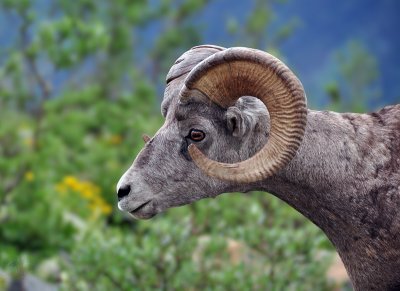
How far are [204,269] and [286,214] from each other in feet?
7.22

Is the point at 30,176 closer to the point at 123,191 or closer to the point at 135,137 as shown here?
the point at 135,137

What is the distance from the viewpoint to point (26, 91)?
2000cm

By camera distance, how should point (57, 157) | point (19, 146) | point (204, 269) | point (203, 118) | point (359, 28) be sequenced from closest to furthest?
point (203, 118) → point (204, 269) → point (19, 146) → point (57, 157) → point (359, 28)

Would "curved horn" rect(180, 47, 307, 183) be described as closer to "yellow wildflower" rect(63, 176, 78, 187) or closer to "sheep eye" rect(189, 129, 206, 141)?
"sheep eye" rect(189, 129, 206, 141)

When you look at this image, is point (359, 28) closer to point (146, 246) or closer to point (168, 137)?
point (146, 246)

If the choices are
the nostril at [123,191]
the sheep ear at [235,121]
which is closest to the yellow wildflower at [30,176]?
the nostril at [123,191]

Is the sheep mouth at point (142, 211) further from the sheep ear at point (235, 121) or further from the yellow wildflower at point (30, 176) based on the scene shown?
the yellow wildflower at point (30, 176)

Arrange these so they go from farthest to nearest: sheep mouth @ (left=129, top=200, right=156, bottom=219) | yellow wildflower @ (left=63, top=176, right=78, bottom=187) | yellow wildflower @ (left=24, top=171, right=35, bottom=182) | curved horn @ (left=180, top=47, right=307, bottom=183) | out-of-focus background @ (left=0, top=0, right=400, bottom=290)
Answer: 1. yellow wildflower @ (left=63, top=176, right=78, bottom=187)
2. yellow wildflower @ (left=24, top=171, right=35, bottom=182)
3. out-of-focus background @ (left=0, top=0, right=400, bottom=290)
4. sheep mouth @ (left=129, top=200, right=156, bottom=219)
5. curved horn @ (left=180, top=47, right=307, bottom=183)

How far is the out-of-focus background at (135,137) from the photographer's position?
9227mm

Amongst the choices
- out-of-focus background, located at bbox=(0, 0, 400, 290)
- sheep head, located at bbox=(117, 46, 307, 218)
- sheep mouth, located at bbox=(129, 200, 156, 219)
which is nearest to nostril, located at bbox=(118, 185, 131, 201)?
sheep head, located at bbox=(117, 46, 307, 218)

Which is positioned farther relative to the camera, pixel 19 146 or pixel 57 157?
pixel 57 157

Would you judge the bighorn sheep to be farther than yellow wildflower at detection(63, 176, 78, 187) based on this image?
No

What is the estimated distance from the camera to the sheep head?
491 cm

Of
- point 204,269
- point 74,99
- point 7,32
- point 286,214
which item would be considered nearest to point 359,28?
point 7,32
